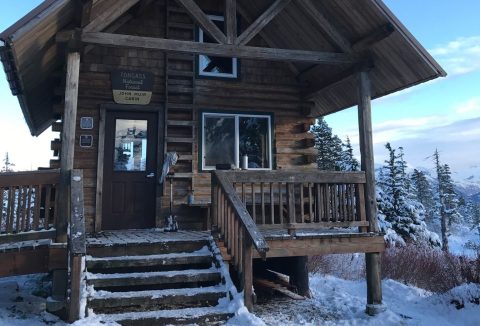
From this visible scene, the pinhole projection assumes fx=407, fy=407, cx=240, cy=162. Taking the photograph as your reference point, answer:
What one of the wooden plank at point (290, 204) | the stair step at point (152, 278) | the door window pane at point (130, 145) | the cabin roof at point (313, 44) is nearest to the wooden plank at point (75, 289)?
the stair step at point (152, 278)

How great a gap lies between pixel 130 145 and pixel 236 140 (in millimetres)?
2417

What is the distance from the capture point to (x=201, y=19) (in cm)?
693

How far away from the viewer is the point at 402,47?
23.8 ft

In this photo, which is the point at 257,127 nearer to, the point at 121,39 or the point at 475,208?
the point at 121,39

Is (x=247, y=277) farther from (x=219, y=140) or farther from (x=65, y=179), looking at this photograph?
(x=219, y=140)

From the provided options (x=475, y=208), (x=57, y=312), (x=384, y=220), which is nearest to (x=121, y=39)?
(x=57, y=312)

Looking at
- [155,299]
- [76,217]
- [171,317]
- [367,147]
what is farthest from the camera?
[367,147]

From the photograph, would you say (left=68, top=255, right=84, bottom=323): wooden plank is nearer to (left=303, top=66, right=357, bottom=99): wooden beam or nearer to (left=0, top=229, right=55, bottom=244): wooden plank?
(left=0, top=229, right=55, bottom=244): wooden plank

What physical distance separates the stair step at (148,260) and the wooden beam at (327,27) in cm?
453

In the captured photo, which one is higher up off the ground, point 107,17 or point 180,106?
point 107,17

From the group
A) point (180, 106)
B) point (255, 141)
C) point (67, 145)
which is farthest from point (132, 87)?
point (67, 145)

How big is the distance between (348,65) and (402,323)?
4.75 meters

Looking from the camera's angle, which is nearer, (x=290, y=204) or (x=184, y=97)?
(x=290, y=204)

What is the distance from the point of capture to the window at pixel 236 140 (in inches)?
A: 373
